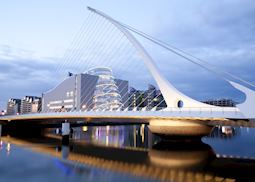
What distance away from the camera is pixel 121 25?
98.4ft

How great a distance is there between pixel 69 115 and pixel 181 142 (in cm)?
1299

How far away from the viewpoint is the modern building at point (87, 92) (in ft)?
256

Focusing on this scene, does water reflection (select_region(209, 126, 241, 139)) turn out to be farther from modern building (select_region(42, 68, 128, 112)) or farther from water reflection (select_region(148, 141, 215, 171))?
modern building (select_region(42, 68, 128, 112))

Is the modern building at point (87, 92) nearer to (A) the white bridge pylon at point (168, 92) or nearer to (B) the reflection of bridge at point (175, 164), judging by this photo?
(A) the white bridge pylon at point (168, 92)

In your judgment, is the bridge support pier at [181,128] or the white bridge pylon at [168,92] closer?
the white bridge pylon at [168,92]

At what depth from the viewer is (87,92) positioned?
82.4m

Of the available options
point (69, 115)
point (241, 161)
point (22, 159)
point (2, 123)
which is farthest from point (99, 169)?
point (2, 123)

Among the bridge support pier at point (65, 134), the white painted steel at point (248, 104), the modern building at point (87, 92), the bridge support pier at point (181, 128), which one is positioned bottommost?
the bridge support pier at point (65, 134)

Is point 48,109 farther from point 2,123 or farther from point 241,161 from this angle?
point 241,161

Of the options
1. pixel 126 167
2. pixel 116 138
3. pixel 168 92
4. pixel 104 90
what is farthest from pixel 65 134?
pixel 104 90

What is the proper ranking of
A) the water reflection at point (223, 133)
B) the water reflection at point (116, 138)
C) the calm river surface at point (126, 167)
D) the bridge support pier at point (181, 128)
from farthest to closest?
1. the water reflection at point (223, 133)
2. the water reflection at point (116, 138)
3. the bridge support pier at point (181, 128)
4. the calm river surface at point (126, 167)

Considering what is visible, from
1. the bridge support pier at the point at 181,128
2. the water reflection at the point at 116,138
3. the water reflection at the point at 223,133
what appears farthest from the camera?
the water reflection at the point at 223,133

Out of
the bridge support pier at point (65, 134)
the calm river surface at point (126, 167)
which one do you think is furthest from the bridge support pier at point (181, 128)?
the bridge support pier at point (65, 134)

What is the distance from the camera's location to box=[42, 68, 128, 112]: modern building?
78125mm
